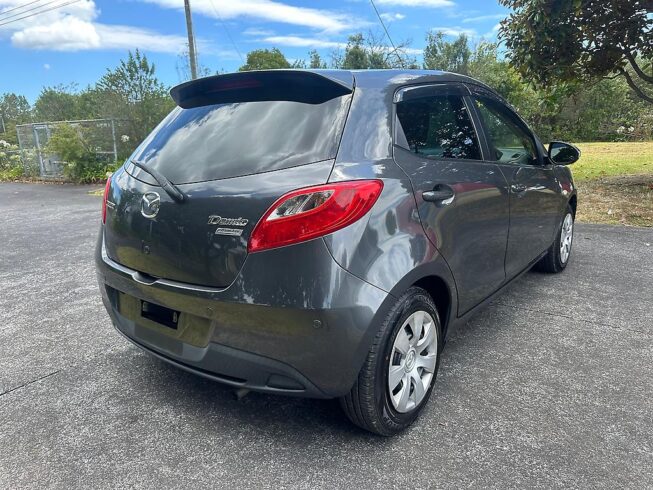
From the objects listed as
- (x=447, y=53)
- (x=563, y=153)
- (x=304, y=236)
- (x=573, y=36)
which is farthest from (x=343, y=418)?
(x=447, y=53)

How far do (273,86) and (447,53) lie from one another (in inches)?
1444

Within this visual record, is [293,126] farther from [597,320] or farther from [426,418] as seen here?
[597,320]

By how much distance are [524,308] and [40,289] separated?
14.1 feet

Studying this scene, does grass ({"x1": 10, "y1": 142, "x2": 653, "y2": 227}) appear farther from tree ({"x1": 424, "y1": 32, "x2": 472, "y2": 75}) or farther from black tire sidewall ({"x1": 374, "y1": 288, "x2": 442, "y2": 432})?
tree ({"x1": 424, "y1": 32, "x2": 472, "y2": 75})

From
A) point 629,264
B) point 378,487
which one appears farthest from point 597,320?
point 378,487

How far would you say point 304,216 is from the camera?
6.23 feet

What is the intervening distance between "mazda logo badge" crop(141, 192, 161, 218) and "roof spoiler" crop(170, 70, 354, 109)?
596mm

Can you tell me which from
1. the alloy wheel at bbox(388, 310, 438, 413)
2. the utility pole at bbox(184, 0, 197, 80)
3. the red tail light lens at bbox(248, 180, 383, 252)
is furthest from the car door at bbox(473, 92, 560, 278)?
the utility pole at bbox(184, 0, 197, 80)

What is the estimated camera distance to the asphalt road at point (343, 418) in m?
2.05

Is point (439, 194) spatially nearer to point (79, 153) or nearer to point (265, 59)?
point (79, 153)

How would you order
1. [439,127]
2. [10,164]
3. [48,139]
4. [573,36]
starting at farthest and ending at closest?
1. [10,164]
2. [48,139]
3. [573,36]
4. [439,127]

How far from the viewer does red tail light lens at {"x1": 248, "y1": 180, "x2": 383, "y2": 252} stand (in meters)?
1.90

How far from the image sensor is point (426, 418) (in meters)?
2.43

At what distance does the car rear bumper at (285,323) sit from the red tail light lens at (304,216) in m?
0.05
